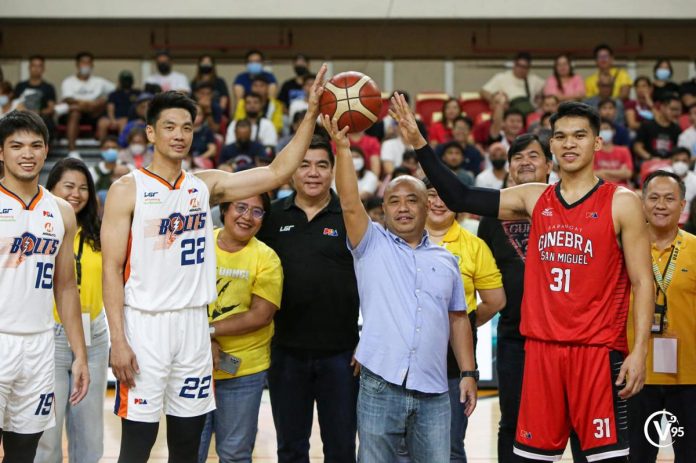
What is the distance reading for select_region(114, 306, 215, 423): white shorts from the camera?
4480 mm

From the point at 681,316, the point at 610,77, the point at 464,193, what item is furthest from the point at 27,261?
the point at 610,77

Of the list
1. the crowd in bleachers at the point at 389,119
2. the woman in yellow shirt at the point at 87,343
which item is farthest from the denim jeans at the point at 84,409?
the crowd in bleachers at the point at 389,119

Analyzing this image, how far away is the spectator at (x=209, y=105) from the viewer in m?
14.3

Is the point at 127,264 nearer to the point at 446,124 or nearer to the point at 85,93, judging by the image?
the point at 446,124

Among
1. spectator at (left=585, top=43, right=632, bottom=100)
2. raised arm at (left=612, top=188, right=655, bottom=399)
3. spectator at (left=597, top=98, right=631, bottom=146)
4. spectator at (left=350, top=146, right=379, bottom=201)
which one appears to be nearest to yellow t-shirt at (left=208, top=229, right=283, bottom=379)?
raised arm at (left=612, top=188, right=655, bottom=399)

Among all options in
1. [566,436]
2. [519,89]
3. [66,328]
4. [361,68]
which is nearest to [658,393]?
[566,436]

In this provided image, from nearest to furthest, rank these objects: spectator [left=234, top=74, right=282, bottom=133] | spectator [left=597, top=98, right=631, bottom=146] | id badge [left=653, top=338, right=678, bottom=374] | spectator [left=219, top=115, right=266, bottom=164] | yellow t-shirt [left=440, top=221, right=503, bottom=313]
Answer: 1. id badge [left=653, top=338, right=678, bottom=374]
2. yellow t-shirt [left=440, top=221, right=503, bottom=313]
3. spectator [left=219, top=115, right=266, bottom=164]
4. spectator [left=597, top=98, right=631, bottom=146]
5. spectator [left=234, top=74, right=282, bottom=133]

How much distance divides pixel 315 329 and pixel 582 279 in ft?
5.44

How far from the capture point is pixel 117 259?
4.52 meters

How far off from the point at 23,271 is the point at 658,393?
145 inches

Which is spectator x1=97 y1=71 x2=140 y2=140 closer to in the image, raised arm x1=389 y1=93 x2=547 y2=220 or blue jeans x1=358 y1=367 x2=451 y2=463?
raised arm x1=389 y1=93 x2=547 y2=220

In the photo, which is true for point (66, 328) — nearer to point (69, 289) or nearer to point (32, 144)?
point (69, 289)

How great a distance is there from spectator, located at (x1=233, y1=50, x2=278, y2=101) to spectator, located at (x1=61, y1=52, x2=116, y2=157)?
7.00ft

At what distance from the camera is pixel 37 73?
15039mm
